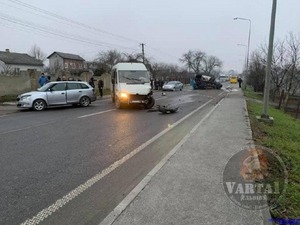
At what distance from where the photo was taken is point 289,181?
5.41 m

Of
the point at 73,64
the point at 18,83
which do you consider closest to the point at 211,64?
the point at 73,64

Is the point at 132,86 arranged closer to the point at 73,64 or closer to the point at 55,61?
the point at 55,61

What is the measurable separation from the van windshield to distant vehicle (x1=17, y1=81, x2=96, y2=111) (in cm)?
280

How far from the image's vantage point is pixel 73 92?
753 inches

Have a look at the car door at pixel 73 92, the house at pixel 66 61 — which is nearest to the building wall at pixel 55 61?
the house at pixel 66 61

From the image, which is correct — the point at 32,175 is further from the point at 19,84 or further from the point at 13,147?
the point at 19,84

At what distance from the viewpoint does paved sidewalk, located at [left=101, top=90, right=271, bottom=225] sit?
389 centimetres

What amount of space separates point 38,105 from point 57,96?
4.01 ft

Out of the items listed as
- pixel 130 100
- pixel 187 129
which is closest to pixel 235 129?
pixel 187 129

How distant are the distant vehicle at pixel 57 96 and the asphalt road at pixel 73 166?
20.1ft

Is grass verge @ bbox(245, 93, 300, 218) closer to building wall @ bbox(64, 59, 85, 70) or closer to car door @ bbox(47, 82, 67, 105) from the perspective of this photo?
car door @ bbox(47, 82, 67, 105)

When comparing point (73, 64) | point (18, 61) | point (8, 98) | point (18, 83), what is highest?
point (18, 61)

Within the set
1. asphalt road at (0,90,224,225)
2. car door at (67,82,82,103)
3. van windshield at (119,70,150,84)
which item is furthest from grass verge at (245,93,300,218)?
car door at (67,82,82,103)

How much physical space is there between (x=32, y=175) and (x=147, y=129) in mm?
5567
